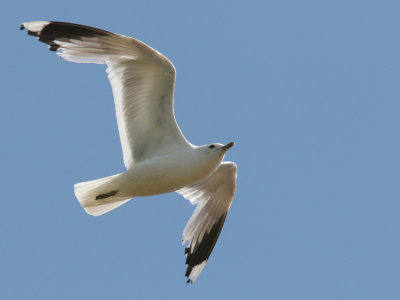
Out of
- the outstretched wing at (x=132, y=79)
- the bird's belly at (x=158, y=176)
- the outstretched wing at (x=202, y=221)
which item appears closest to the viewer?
the outstretched wing at (x=132, y=79)

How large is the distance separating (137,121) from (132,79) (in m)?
0.51

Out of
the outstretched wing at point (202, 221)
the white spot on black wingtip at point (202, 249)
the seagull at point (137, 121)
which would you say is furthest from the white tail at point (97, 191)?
the white spot on black wingtip at point (202, 249)

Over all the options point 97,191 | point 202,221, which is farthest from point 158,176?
point 202,221

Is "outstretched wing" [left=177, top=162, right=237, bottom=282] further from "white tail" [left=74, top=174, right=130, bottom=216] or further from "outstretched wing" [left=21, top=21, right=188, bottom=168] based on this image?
"white tail" [left=74, top=174, right=130, bottom=216]

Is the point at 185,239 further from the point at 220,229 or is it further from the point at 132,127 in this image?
the point at 132,127

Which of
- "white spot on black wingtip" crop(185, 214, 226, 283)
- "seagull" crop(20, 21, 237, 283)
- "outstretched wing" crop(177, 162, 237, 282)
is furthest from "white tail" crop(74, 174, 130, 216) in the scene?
"white spot on black wingtip" crop(185, 214, 226, 283)

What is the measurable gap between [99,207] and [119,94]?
1.38 meters

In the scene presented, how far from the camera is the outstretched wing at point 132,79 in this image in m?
8.82

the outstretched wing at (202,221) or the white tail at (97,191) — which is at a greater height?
the white tail at (97,191)

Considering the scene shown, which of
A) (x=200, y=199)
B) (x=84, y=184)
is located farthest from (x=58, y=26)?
(x=200, y=199)

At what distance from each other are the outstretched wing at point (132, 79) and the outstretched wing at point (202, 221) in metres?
1.37

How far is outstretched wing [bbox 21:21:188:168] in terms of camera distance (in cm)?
882

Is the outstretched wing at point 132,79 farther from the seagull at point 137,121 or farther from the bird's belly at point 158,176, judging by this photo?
the bird's belly at point 158,176

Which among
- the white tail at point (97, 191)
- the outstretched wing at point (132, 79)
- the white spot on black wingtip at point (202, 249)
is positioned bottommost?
the white spot on black wingtip at point (202, 249)
